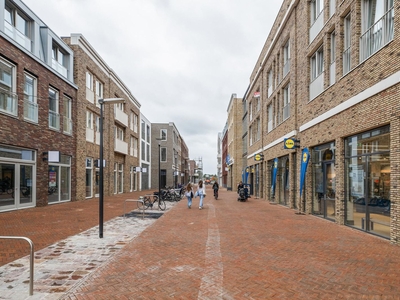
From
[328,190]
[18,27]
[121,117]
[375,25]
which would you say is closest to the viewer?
[375,25]

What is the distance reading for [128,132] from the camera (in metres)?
36.1

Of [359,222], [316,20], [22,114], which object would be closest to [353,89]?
[359,222]

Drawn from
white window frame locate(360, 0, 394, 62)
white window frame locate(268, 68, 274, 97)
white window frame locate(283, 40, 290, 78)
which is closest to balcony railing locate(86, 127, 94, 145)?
white window frame locate(268, 68, 274, 97)

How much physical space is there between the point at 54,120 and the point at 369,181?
1699cm

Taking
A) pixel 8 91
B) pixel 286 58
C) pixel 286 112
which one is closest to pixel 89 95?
pixel 8 91

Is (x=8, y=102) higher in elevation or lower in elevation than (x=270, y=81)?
lower

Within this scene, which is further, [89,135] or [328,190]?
[89,135]

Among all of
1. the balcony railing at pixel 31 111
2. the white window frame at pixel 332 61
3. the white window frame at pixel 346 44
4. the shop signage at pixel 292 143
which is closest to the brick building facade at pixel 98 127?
the balcony railing at pixel 31 111

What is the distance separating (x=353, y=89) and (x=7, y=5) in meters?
15.6

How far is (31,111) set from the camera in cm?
1634

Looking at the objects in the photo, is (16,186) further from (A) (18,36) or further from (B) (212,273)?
(B) (212,273)

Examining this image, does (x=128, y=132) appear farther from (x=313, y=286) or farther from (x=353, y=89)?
(x=313, y=286)

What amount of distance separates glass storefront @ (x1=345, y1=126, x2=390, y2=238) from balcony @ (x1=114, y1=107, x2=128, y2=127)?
24640mm

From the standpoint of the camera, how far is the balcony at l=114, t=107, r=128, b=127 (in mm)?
31316
